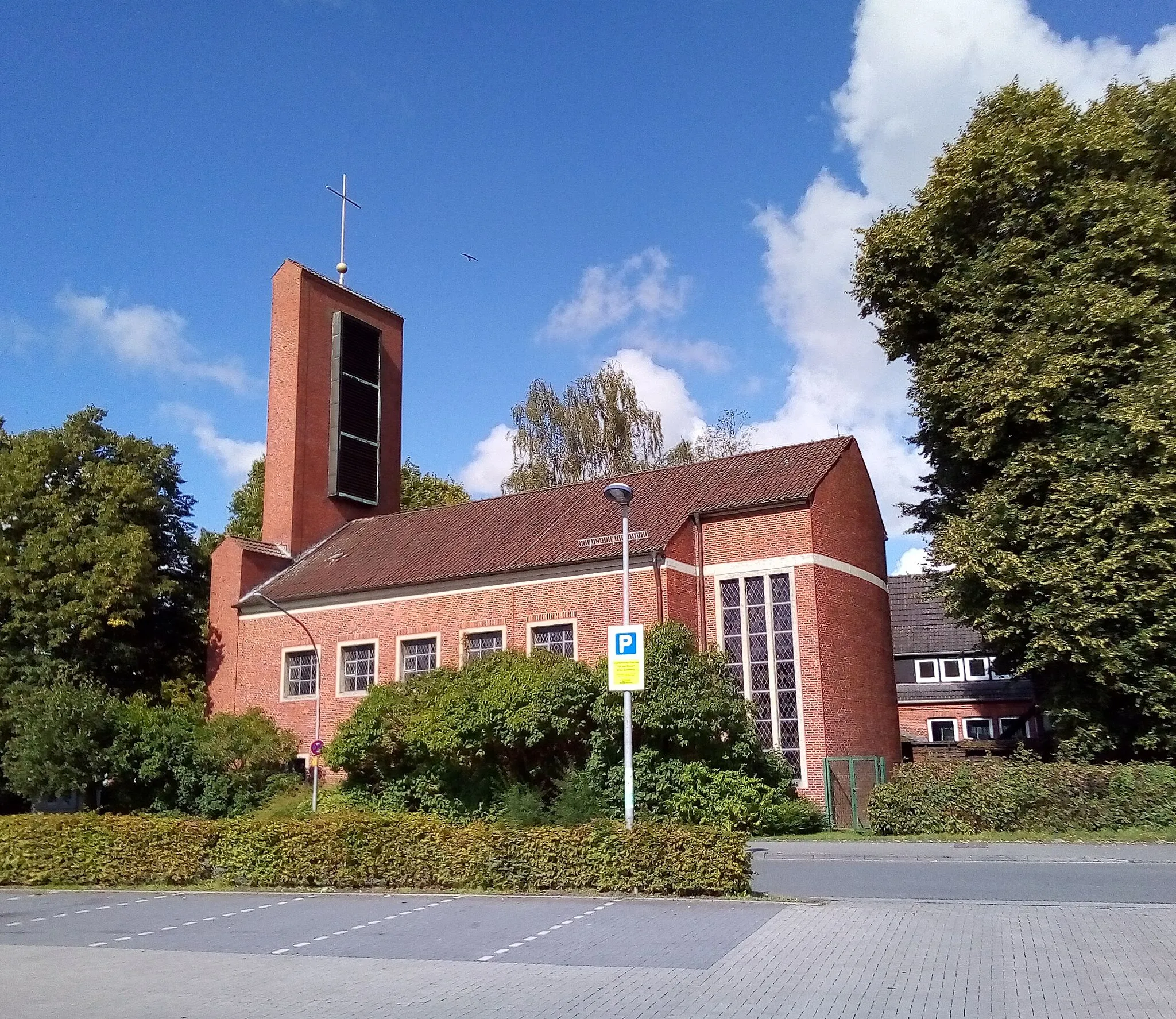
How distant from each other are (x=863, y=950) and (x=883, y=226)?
22.0 meters

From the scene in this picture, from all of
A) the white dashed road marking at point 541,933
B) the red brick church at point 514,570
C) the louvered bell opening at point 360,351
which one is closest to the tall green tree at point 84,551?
the red brick church at point 514,570

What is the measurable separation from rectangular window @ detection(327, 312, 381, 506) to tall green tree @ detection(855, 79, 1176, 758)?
→ 2037cm

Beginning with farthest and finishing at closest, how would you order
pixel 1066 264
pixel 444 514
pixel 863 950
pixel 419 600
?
pixel 444 514, pixel 419 600, pixel 1066 264, pixel 863 950

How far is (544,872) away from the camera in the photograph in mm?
14031

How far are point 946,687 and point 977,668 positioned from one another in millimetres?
2104

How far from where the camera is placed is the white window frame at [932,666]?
43250 mm

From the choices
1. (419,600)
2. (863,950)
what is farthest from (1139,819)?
(419,600)

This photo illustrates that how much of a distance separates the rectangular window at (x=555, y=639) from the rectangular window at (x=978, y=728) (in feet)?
65.2

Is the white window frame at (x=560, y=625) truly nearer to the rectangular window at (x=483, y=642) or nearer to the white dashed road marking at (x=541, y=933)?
the rectangular window at (x=483, y=642)

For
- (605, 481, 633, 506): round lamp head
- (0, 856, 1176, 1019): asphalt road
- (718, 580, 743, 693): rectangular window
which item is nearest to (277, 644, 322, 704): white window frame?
(718, 580, 743, 693): rectangular window

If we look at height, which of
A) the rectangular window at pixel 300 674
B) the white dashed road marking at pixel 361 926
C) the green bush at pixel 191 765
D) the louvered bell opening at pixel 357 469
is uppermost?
the louvered bell opening at pixel 357 469

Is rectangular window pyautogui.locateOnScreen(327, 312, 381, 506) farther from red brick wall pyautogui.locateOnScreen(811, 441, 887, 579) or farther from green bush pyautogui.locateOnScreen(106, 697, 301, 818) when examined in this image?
red brick wall pyautogui.locateOnScreen(811, 441, 887, 579)

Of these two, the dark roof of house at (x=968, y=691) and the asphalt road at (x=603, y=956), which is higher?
the dark roof of house at (x=968, y=691)

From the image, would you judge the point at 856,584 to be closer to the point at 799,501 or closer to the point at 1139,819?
the point at 799,501
